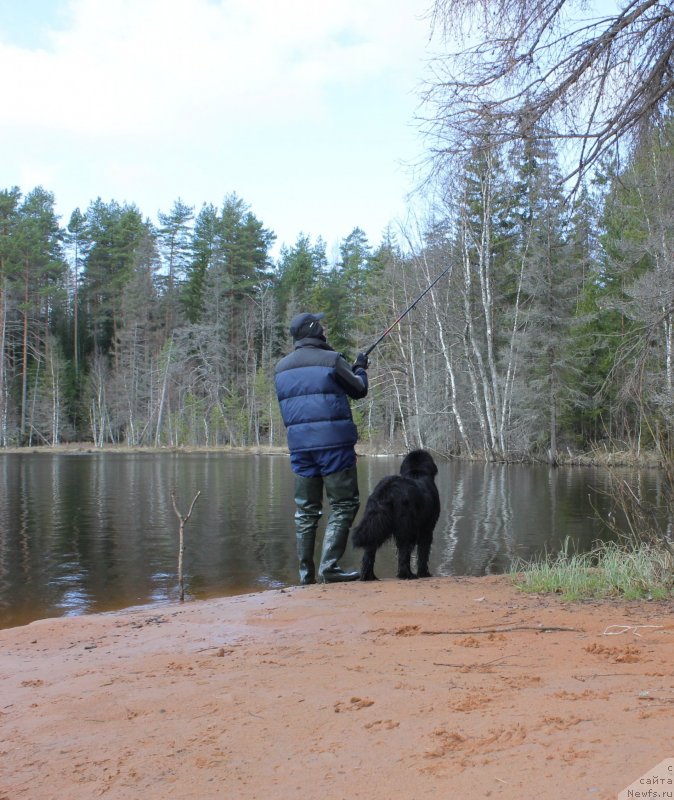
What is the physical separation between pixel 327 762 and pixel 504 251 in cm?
3000

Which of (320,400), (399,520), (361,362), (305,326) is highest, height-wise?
(305,326)

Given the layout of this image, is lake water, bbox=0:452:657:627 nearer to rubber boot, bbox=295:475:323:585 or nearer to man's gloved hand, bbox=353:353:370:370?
rubber boot, bbox=295:475:323:585

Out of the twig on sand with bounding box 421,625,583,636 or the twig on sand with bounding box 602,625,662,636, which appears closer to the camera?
the twig on sand with bounding box 602,625,662,636

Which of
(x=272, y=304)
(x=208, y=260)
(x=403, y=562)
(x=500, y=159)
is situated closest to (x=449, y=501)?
(x=403, y=562)

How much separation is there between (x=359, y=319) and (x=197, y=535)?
37.8m

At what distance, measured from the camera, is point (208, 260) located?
62.4 meters

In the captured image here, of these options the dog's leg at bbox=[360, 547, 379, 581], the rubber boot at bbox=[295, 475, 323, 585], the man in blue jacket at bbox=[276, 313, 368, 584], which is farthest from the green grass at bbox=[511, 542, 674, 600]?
the rubber boot at bbox=[295, 475, 323, 585]

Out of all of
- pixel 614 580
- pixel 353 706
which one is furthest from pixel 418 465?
pixel 353 706

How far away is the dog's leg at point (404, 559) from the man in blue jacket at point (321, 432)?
1.82 ft

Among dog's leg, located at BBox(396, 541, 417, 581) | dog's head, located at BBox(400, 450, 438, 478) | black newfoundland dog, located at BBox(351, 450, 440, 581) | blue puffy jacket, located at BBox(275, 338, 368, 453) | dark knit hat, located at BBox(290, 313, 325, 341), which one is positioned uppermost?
dark knit hat, located at BBox(290, 313, 325, 341)

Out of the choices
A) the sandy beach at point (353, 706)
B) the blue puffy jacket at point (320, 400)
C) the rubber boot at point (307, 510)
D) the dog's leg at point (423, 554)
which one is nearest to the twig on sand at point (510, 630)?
the sandy beach at point (353, 706)

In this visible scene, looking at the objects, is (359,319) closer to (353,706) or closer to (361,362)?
(361,362)

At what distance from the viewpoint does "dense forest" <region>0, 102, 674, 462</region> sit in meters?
8.00

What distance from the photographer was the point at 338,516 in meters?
6.46
